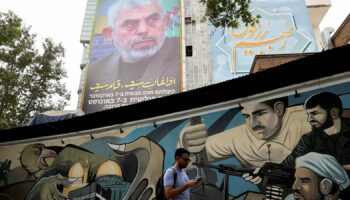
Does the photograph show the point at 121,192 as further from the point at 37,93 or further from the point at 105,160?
the point at 37,93

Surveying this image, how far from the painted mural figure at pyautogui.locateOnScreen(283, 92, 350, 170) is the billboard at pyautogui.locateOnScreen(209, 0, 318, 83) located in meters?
13.5

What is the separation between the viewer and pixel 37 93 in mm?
17938

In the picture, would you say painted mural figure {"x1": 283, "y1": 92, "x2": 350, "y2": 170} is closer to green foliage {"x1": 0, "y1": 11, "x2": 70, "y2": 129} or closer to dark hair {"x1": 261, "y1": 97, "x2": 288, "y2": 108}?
dark hair {"x1": 261, "y1": 97, "x2": 288, "y2": 108}

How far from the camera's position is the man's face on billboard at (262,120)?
155 inches

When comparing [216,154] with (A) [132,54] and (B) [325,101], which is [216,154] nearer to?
(B) [325,101]

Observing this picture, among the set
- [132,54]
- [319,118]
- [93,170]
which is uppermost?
[132,54]

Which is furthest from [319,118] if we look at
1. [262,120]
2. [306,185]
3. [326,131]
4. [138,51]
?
[138,51]

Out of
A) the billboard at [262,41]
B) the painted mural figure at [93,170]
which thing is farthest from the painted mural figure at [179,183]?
the billboard at [262,41]

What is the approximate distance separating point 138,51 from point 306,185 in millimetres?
15663

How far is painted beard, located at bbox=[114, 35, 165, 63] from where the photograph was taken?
17781 mm

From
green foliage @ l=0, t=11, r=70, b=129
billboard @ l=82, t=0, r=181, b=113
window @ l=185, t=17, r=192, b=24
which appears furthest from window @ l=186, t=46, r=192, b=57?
green foliage @ l=0, t=11, r=70, b=129

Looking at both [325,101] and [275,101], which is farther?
[275,101]

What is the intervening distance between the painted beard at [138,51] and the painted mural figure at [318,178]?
591 inches

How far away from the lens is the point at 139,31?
1861cm
